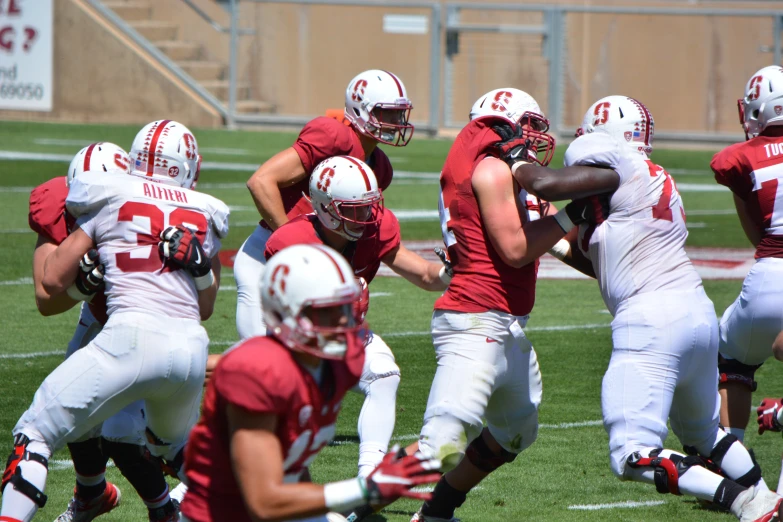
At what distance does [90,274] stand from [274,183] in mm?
1653

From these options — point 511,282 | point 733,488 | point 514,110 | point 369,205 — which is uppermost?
point 514,110

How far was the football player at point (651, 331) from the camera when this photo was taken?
4598mm

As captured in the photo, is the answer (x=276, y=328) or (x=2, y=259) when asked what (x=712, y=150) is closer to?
(x=2, y=259)

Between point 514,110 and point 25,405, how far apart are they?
135 inches

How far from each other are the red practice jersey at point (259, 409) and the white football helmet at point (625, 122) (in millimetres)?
2026

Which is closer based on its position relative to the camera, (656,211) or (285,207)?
(656,211)

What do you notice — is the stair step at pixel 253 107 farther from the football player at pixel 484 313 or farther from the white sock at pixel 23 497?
the white sock at pixel 23 497

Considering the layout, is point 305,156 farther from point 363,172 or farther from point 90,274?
point 90,274

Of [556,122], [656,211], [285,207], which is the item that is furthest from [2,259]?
[556,122]

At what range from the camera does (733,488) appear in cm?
457

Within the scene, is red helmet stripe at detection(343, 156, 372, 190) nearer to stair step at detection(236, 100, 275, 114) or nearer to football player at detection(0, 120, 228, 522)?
football player at detection(0, 120, 228, 522)

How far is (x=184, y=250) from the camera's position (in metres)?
4.58

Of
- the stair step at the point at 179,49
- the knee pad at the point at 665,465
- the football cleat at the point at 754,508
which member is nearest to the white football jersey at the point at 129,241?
the knee pad at the point at 665,465

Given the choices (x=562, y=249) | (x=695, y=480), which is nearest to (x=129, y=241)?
(x=562, y=249)
